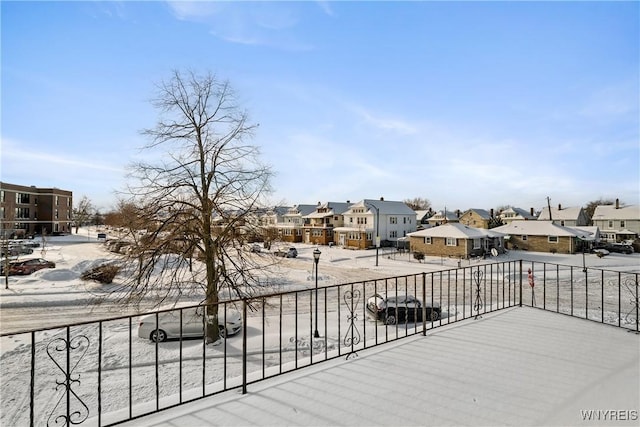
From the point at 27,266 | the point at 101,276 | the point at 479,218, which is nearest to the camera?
the point at 101,276

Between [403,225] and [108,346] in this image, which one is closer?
[108,346]

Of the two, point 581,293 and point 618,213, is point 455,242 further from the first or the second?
point 618,213

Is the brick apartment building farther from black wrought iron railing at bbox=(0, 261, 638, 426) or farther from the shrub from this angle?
black wrought iron railing at bbox=(0, 261, 638, 426)

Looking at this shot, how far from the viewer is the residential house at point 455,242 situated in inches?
1174

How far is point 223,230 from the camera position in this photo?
10.8 metres

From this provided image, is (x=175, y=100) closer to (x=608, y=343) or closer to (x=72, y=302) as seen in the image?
(x=72, y=302)

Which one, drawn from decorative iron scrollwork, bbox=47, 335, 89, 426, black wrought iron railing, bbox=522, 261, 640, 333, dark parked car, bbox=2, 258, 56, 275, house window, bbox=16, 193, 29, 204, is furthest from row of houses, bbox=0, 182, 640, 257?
decorative iron scrollwork, bbox=47, 335, 89, 426

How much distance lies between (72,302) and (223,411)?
17335 millimetres

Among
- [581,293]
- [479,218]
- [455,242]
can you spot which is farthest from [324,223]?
[581,293]

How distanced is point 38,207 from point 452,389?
219 ft

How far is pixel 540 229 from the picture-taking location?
3400 cm

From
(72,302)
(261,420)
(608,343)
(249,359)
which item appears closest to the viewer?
(261,420)

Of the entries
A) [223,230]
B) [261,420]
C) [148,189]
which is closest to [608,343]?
[261,420]

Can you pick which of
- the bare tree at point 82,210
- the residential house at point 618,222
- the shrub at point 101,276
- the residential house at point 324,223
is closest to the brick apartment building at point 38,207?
the bare tree at point 82,210
